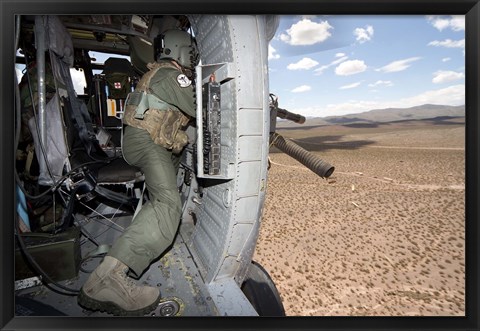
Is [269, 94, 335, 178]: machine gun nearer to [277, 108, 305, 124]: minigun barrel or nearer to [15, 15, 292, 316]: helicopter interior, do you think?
[277, 108, 305, 124]: minigun barrel

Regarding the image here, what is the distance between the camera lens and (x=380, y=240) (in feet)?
18.0

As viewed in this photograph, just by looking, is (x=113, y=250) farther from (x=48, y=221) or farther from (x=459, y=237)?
(x=459, y=237)

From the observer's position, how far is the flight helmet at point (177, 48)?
2.05 meters

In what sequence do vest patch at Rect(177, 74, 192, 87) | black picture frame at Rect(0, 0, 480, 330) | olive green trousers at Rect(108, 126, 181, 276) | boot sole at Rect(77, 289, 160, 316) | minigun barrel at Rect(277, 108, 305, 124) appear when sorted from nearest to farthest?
1. black picture frame at Rect(0, 0, 480, 330)
2. boot sole at Rect(77, 289, 160, 316)
3. olive green trousers at Rect(108, 126, 181, 276)
4. vest patch at Rect(177, 74, 192, 87)
5. minigun barrel at Rect(277, 108, 305, 124)

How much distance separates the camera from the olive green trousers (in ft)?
5.30

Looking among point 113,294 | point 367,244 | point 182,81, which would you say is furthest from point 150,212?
point 367,244

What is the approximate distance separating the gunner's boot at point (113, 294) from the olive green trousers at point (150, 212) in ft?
0.26

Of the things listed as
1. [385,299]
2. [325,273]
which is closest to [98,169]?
[325,273]

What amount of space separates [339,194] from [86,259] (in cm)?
757

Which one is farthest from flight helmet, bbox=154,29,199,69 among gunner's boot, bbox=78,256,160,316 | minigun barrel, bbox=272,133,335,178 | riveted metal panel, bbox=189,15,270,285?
gunner's boot, bbox=78,256,160,316
